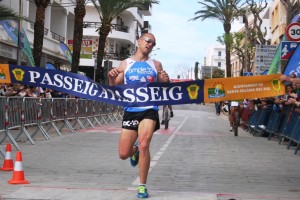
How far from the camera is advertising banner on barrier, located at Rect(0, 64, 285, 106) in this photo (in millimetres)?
7656

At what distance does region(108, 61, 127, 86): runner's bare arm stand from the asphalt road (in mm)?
1500

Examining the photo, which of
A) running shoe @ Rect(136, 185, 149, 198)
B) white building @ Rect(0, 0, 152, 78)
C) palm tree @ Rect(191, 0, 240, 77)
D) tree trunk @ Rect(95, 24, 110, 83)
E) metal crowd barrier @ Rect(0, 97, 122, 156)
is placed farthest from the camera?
palm tree @ Rect(191, 0, 240, 77)

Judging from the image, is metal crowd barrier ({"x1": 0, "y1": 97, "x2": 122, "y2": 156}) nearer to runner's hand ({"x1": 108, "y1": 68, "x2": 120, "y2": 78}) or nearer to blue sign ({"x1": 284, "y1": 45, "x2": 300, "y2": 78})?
runner's hand ({"x1": 108, "y1": 68, "x2": 120, "y2": 78})

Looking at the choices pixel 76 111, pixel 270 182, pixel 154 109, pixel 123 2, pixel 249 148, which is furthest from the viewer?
pixel 123 2

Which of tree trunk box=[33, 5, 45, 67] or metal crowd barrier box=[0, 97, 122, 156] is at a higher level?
tree trunk box=[33, 5, 45, 67]

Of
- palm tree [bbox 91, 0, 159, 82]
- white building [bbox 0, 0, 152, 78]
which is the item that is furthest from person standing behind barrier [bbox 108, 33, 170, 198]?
palm tree [bbox 91, 0, 159, 82]

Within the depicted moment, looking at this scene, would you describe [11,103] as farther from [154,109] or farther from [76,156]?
[154,109]

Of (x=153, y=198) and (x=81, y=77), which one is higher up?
(x=81, y=77)

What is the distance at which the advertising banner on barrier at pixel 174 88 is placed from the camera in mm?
7656

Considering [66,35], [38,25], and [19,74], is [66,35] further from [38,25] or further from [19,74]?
[19,74]

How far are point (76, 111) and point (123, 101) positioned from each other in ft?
44.8

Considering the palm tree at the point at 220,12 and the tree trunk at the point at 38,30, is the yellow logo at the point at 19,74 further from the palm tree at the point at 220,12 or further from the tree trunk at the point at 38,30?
the palm tree at the point at 220,12

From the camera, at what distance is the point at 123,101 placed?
762 cm

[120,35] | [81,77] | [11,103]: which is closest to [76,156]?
[11,103]
